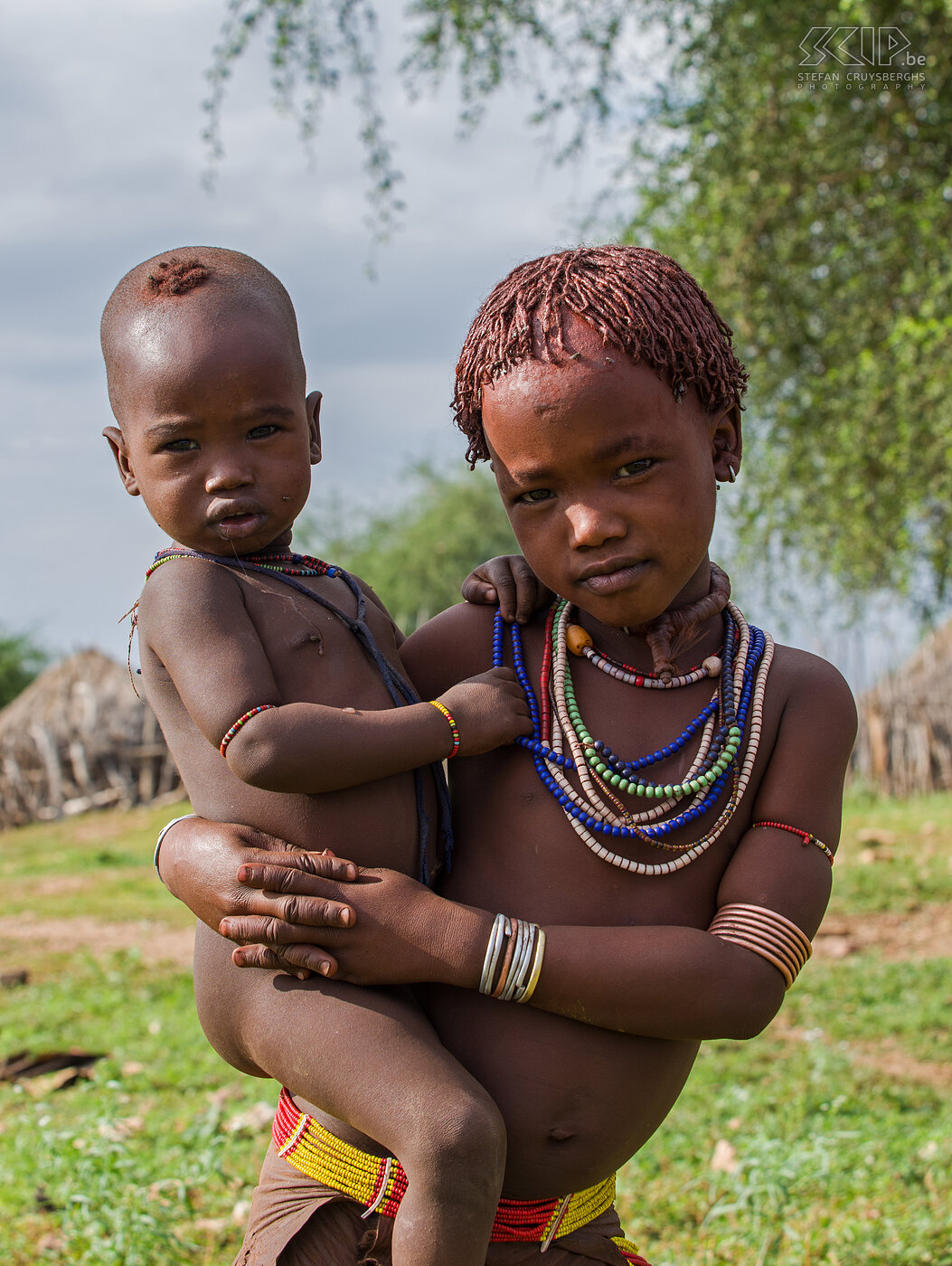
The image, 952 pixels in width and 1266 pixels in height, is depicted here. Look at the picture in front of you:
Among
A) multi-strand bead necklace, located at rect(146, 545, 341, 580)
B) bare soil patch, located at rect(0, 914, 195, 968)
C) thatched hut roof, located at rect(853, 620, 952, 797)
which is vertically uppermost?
thatched hut roof, located at rect(853, 620, 952, 797)

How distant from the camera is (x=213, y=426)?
1888 mm

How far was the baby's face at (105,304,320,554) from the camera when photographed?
73.7 inches

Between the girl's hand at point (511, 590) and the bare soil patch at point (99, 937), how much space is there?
6804mm

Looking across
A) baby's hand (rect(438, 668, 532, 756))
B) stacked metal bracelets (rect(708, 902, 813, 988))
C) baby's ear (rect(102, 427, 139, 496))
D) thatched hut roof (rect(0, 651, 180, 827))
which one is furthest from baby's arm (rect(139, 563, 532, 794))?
thatched hut roof (rect(0, 651, 180, 827))

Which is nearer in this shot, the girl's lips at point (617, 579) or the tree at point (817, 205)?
the girl's lips at point (617, 579)

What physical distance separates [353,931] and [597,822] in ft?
1.45

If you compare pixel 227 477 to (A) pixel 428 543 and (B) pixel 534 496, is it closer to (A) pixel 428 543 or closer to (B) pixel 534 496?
(B) pixel 534 496

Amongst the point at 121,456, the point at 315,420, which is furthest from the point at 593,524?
the point at 121,456

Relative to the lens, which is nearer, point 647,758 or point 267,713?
point 267,713

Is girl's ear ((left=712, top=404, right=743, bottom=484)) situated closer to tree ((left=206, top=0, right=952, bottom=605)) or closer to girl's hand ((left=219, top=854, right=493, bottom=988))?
girl's hand ((left=219, top=854, right=493, bottom=988))

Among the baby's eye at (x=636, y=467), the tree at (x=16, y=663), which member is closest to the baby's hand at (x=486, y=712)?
the baby's eye at (x=636, y=467)

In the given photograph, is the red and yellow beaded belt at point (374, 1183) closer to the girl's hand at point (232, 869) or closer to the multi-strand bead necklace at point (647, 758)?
the girl's hand at point (232, 869)

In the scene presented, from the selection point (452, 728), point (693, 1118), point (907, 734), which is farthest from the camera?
point (907, 734)

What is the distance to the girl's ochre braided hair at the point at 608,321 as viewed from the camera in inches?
70.3
